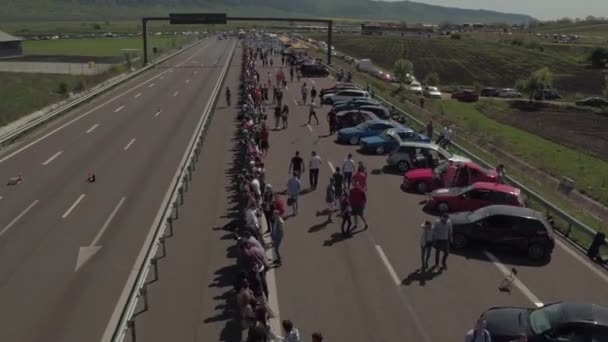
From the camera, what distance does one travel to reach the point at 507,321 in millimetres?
12102

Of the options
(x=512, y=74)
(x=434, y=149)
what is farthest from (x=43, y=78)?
(x=512, y=74)

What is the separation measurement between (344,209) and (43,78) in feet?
185

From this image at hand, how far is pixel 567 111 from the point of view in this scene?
6869 centimetres

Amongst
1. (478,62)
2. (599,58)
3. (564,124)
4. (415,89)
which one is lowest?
(564,124)

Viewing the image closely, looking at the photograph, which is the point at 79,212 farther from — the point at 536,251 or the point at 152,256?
the point at 536,251

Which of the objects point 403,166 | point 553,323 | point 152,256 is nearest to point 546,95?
point 403,166

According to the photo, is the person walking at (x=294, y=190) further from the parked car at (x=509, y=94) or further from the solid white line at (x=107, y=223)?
the parked car at (x=509, y=94)

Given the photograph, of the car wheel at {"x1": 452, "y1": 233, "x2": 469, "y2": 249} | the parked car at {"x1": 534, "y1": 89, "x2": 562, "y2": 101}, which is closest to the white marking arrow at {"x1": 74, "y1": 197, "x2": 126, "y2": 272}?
the car wheel at {"x1": 452, "y1": 233, "x2": 469, "y2": 249}

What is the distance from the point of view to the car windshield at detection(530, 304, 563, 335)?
11531mm

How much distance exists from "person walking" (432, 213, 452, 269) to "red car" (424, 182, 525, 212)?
4.44 meters

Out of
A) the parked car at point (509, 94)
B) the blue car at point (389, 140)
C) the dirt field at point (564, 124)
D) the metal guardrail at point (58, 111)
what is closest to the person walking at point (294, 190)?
the blue car at point (389, 140)

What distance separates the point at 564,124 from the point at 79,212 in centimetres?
4869

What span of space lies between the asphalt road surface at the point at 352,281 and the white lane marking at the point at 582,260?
0.05m

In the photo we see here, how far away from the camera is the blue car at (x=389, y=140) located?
96.2ft
